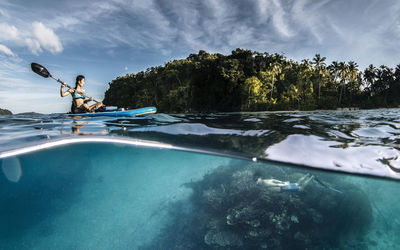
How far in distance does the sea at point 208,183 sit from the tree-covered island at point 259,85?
97.8ft

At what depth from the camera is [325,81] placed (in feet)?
155

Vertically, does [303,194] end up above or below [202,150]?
below

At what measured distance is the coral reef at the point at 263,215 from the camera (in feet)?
21.1

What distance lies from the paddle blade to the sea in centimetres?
216

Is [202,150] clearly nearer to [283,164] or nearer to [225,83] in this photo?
[283,164]

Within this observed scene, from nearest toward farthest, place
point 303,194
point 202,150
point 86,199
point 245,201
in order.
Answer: point 202,150, point 245,201, point 303,194, point 86,199

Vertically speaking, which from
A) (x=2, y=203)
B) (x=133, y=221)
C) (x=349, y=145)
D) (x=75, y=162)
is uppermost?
(x=349, y=145)

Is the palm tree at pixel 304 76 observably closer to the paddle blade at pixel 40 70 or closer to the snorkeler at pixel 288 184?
the snorkeler at pixel 288 184

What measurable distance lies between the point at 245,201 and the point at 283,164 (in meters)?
3.92

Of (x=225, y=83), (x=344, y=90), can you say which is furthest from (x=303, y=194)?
(x=344, y=90)

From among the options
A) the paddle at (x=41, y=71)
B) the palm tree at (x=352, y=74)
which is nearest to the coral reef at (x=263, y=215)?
the paddle at (x=41, y=71)

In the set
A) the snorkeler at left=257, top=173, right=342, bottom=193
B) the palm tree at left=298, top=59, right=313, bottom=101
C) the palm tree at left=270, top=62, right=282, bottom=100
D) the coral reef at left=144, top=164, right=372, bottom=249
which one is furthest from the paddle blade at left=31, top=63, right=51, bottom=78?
the palm tree at left=298, top=59, right=313, bottom=101

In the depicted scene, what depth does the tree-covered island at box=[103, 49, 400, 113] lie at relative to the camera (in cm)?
3928

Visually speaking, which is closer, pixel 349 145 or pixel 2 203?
pixel 349 145
